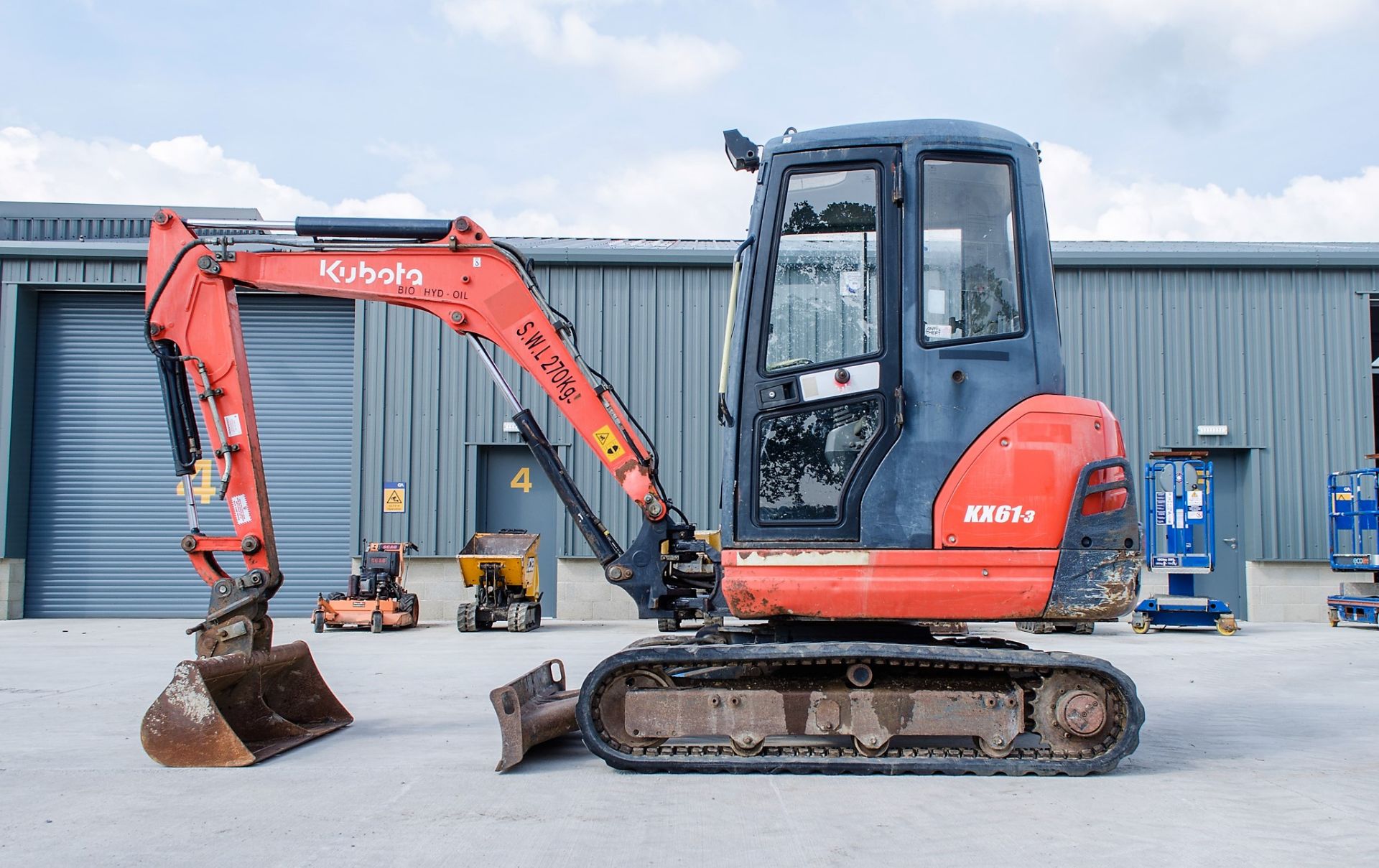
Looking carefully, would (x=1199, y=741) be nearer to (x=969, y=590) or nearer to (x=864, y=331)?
(x=969, y=590)

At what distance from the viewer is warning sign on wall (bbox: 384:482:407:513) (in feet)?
59.0

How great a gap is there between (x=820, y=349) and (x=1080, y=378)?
1417cm

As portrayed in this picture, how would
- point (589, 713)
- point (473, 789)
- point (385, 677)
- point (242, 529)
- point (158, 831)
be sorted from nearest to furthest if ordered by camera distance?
1. point (158, 831)
2. point (473, 789)
3. point (589, 713)
4. point (242, 529)
5. point (385, 677)

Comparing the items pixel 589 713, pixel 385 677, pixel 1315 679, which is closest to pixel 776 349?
pixel 589 713

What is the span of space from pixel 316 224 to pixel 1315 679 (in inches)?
373

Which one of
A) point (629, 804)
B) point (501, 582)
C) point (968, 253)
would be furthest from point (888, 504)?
point (501, 582)

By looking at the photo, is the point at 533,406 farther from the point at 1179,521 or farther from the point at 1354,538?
the point at 1354,538

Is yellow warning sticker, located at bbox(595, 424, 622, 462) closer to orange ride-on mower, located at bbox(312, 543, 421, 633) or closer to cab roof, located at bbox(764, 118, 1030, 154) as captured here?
cab roof, located at bbox(764, 118, 1030, 154)

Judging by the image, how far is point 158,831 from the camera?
4.21 m

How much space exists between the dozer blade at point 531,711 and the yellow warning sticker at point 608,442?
144 cm

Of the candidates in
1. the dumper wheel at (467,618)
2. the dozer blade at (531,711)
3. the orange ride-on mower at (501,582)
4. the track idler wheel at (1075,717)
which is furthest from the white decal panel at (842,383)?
the dumper wheel at (467,618)

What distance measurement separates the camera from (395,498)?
59.0ft

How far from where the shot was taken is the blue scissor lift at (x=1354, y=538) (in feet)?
53.0

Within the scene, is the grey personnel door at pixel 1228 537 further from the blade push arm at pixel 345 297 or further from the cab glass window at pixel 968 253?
the blade push arm at pixel 345 297
